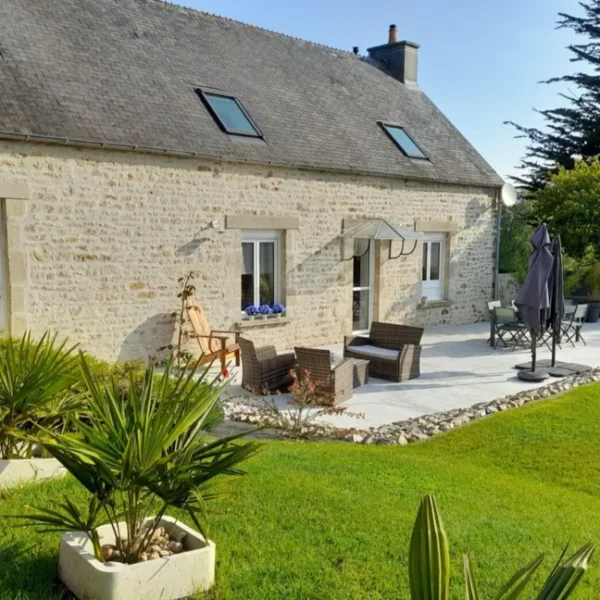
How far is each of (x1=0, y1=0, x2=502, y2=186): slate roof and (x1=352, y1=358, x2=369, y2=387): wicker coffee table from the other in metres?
4.19

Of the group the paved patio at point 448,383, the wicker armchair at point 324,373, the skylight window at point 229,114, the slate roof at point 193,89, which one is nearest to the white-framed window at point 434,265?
the slate roof at point 193,89

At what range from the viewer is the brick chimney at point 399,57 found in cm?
1752

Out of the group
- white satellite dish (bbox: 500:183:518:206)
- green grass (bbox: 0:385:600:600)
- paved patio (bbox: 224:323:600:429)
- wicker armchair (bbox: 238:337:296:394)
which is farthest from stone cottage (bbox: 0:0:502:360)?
green grass (bbox: 0:385:600:600)

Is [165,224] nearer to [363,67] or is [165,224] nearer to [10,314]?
[10,314]

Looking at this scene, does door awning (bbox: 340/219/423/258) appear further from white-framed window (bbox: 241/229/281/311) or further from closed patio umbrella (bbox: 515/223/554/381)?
closed patio umbrella (bbox: 515/223/554/381)

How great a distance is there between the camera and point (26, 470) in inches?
180

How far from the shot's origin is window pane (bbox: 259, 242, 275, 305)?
1199 centimetres

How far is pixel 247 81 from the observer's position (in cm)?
1290

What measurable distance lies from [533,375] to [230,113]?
23.0 feet

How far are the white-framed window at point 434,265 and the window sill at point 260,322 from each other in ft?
15.1

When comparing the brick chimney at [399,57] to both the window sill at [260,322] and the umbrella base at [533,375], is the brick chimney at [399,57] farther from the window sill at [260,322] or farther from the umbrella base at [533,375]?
the umbrella base at [533,375]

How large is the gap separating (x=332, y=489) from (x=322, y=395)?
3.36 metres

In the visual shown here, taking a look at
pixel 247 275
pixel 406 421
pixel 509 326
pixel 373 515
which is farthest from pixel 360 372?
pixel 373 515

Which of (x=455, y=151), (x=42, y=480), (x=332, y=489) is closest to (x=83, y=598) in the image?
(x=42, y=480)
